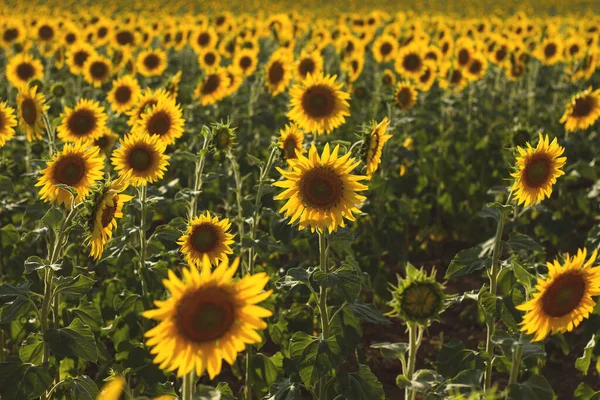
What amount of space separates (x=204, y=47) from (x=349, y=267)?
7.42 meters

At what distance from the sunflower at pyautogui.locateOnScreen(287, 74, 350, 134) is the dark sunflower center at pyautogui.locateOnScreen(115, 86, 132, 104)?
209cm

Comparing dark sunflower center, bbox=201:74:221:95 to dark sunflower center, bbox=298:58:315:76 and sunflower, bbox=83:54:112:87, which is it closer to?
dark sunflower center, bbox=298:58:315:76

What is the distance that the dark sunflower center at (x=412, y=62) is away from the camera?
8414 mm

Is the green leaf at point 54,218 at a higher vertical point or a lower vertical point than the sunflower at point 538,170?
lower

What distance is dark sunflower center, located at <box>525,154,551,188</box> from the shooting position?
11.8 feet

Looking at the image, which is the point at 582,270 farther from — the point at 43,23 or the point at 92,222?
the point at 43,23

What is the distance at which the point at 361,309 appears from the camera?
3.58 metres

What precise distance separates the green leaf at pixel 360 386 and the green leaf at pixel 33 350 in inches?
54.8

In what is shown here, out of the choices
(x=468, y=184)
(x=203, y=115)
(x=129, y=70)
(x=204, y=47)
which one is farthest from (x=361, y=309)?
(x=204, y=47)

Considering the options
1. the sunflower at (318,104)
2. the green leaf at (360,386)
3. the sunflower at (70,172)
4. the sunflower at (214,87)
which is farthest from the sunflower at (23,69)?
the green leaf at (360,386)

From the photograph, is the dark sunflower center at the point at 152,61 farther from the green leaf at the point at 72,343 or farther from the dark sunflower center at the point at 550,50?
the green leaf at the point at 72,343

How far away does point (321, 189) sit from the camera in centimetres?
339

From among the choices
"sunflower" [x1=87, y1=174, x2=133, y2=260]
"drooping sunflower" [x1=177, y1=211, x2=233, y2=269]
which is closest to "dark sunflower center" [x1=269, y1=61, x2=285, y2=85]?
"drooping sunflower" [x1=177, y1=211, x2=233, y2=269]

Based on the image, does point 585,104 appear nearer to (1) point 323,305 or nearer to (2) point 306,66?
(2) point 306,66
